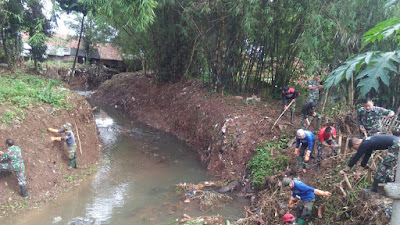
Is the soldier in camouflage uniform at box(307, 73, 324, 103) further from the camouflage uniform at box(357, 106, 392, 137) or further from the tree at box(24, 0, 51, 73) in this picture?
the tree at box(24, 0, 51, 73)

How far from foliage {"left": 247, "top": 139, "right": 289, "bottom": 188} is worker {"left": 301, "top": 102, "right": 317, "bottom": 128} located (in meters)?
0.87

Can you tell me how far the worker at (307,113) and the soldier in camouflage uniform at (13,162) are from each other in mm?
7253

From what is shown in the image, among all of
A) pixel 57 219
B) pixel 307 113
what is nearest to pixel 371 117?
pixel 307 113

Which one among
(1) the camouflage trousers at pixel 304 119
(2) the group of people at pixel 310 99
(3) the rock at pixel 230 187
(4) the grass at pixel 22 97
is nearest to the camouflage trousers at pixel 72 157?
(4) the grass at pixel 22 97

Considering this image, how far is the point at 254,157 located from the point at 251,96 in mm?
4545

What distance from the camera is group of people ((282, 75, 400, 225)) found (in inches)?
177

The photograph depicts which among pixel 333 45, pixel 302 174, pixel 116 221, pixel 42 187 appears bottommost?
pixel 116 221

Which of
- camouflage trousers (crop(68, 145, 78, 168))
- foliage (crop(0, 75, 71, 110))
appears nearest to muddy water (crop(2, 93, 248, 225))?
camouflage trousers (crop(68, 145, 78, 168))

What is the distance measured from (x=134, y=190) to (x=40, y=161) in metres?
2.47

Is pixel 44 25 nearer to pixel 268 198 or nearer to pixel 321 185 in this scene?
pixel 268 198

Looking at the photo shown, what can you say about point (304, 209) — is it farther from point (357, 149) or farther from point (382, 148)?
point (382, 148)

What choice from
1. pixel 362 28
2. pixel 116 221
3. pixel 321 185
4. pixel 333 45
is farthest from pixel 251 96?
pixel 116 221

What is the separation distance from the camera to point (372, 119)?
227 inches

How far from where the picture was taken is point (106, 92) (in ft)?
67.9
